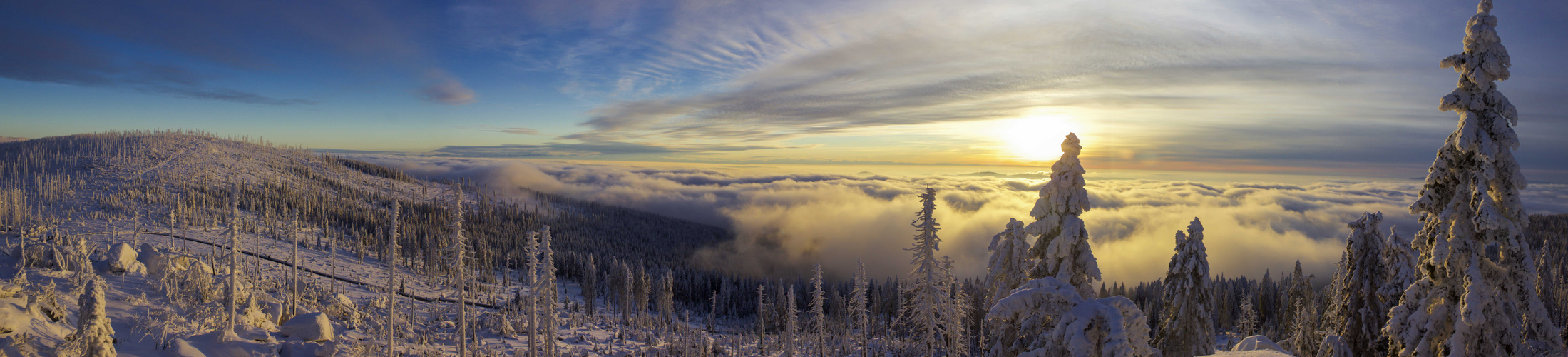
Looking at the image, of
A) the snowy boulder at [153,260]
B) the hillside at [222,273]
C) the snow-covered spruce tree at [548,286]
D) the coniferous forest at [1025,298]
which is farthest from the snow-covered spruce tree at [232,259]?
the snowy boulder at [153,260]

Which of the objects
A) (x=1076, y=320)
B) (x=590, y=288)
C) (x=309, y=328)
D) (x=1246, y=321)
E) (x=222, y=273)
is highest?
(x=1076, y=320)

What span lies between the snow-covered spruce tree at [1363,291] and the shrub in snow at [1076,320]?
13.5 meters

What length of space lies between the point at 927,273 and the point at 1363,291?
586 inches

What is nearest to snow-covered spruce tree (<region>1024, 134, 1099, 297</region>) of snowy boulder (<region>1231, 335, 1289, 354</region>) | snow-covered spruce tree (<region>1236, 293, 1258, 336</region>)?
snowy boulder (<region>1231, 335, 1289, 354</region>)

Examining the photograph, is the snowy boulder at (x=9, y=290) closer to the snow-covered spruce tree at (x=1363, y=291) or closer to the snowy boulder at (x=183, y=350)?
the snowy boulder at (x=183, y=350)

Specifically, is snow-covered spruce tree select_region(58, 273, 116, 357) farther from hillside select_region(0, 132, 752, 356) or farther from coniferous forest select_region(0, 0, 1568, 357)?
hillside select_region(0, 132, 752, 356)

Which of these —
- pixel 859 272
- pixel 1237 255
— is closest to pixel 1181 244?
pixel 859 272

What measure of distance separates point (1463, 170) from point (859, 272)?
3660 centimetres

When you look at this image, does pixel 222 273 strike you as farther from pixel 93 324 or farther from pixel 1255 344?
pixel 1255 344

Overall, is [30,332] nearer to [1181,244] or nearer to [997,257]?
[997,257]

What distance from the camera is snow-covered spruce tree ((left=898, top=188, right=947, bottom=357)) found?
85.8ft

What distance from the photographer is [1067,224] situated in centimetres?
1546

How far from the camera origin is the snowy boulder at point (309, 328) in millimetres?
39938

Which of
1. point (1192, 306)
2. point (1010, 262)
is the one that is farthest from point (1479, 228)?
point (1010, 262)
